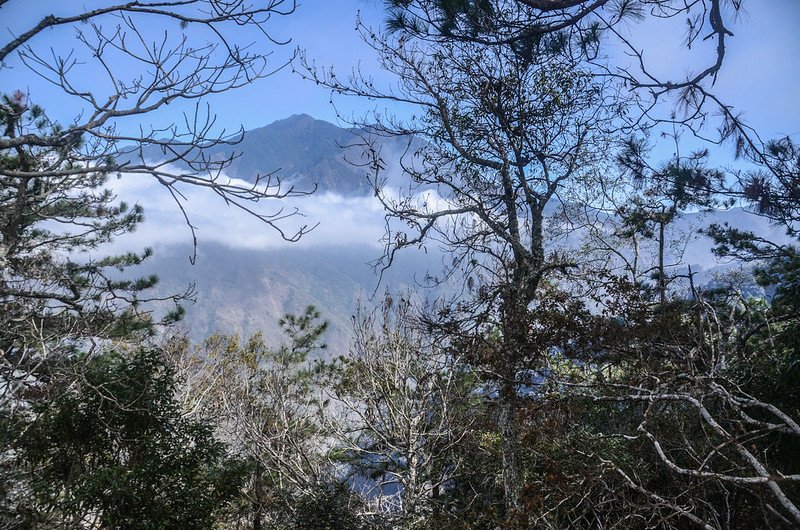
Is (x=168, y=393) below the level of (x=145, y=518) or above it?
above

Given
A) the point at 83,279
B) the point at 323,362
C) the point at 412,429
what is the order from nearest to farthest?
the point at 412,429 → the point at 83,279 → the point at 323,362

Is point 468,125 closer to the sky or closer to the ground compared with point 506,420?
closer to the sky

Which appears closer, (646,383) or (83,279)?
(646,383)

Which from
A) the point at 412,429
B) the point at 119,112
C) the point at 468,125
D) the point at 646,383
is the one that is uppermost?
the point at 468,125

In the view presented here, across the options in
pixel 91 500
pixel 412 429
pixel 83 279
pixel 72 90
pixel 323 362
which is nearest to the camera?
pixel 72 90

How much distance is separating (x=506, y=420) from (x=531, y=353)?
3.38 feet

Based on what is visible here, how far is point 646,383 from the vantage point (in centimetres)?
588

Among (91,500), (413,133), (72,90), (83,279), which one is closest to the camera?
(72,90)

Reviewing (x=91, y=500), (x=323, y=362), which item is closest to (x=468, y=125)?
(x=91, y=500)

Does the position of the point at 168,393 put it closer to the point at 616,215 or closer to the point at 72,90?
the point at 72,90

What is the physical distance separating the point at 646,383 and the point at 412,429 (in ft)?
12.2

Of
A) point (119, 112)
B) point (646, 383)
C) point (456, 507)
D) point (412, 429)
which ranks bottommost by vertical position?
point (456, 507)

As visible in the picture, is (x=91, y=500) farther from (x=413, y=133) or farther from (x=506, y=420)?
(x=413, y=133)

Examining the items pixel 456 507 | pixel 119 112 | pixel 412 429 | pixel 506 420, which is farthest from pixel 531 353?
pixel 119 112
